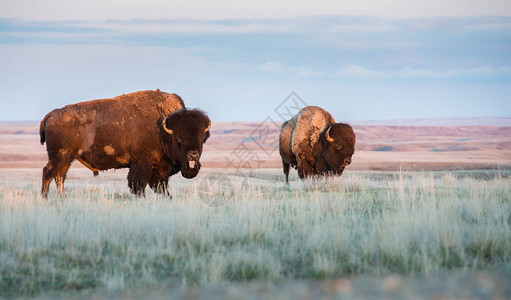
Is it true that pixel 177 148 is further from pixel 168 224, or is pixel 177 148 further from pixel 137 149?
pixel 168 224

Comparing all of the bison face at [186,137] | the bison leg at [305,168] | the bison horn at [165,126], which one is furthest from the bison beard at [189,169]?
the bison leg at [305,168]

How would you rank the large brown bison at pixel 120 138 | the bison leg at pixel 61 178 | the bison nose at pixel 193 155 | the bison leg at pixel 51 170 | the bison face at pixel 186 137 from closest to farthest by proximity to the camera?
the bison nose at pixel 193 155 < the bison face at pixel 186 137 < the large brown bison at pixel 120 138 < the bison leg at pixel 51 170 < the bison leg at pixel 61 178

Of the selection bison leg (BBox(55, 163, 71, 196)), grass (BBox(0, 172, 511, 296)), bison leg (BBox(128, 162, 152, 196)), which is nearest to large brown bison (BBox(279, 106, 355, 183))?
bison leg (BBox(128, 162, 152, 196))

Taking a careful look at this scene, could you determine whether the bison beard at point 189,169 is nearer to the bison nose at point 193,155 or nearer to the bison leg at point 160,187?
the bison nose at point 193,155

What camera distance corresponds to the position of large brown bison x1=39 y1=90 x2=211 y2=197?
12.6m

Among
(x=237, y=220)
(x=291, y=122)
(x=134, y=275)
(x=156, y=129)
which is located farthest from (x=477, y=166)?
(x=134, y=275)

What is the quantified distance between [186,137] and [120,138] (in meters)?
1.99

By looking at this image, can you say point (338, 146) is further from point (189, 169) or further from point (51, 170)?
point (51, 170)

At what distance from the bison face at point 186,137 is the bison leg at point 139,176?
0.60 metres

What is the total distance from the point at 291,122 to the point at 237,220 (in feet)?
34.3

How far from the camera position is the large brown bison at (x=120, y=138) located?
12648 millimetres

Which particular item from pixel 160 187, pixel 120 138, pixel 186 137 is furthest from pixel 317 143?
pixel 120 138

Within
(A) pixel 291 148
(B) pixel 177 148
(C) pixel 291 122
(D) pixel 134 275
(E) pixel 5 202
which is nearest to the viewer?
(D) pixel 134 275

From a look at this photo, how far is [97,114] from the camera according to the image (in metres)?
13.0
